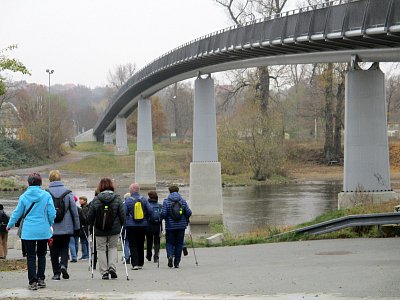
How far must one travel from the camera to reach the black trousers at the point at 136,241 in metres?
15.8

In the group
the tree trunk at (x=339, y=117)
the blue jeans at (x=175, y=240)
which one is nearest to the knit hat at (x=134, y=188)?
the blue jeans at (x=175, y=240)

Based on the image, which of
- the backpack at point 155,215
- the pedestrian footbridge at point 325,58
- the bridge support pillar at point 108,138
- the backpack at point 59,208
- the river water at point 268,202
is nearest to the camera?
the backpack at point 59,208

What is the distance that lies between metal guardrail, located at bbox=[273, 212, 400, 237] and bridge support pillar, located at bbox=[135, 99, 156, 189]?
46.0 meters

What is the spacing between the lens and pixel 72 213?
43.2 feet

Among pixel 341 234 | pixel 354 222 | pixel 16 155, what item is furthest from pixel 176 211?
pixel 16 155

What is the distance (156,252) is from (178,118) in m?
110

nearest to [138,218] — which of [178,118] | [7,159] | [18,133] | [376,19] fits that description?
[376,19]

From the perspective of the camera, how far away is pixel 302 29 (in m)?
29.8

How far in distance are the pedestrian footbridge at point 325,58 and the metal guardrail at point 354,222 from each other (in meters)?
6.42

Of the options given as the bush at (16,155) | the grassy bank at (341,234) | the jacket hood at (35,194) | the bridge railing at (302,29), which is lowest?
the grassy bank at (341,234)

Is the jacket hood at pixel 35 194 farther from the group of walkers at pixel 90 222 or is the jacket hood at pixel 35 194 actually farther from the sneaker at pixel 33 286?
the sneaker at pixel 33 286

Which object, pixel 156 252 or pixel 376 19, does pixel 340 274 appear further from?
pixel 376 19

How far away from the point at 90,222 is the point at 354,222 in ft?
27.8

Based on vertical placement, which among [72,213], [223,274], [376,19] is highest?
[376,19]
